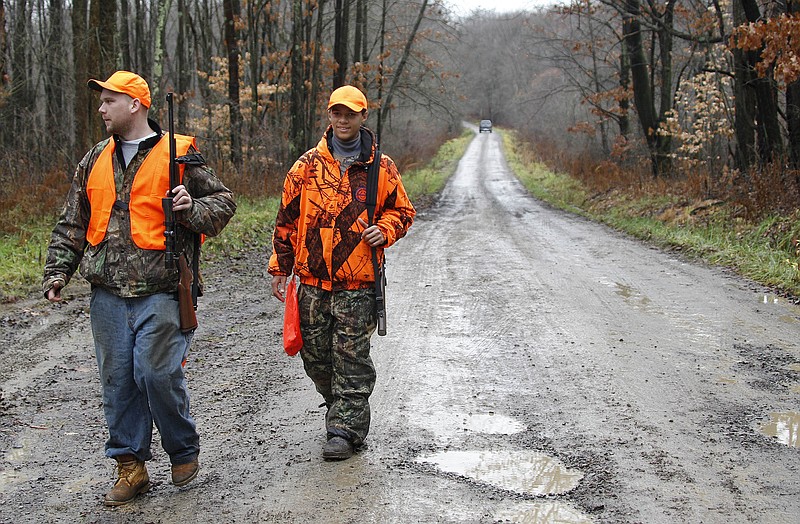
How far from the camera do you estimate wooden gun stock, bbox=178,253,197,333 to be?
4.35 m

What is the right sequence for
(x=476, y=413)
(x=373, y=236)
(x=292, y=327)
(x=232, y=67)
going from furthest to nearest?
(x=232, y=67) → (x=476, y=413) → (x=292, y=327) → (x=373, y=236)

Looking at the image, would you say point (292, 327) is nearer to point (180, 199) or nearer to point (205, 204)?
point (205, 204)

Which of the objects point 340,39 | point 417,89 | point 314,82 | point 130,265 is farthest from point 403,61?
point 130,265

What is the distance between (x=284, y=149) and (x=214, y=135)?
318cm

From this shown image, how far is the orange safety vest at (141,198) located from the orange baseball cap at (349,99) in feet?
3.26

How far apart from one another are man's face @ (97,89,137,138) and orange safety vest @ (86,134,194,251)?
148mm

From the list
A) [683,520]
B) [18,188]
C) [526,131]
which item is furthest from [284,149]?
[526,131]

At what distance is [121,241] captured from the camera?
429cm

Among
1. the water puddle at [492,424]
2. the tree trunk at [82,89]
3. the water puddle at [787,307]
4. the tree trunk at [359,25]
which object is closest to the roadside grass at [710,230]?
the water puddle at [787,307]

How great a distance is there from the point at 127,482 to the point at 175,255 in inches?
45.2

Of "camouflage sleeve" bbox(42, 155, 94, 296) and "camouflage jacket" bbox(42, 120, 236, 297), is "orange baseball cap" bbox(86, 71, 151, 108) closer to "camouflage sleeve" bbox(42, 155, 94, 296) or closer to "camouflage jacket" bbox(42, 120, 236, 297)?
"camouflage jacket" bbox(42, 120, 236, 297)

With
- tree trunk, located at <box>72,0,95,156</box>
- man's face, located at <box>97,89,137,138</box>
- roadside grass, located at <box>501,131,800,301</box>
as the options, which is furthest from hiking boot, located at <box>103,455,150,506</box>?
tree trunk, located at <box>72,0,95,156</box>

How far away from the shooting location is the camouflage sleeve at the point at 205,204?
4336 mm

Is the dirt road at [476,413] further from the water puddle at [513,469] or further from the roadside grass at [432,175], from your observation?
the roadside grass at [432,175]
